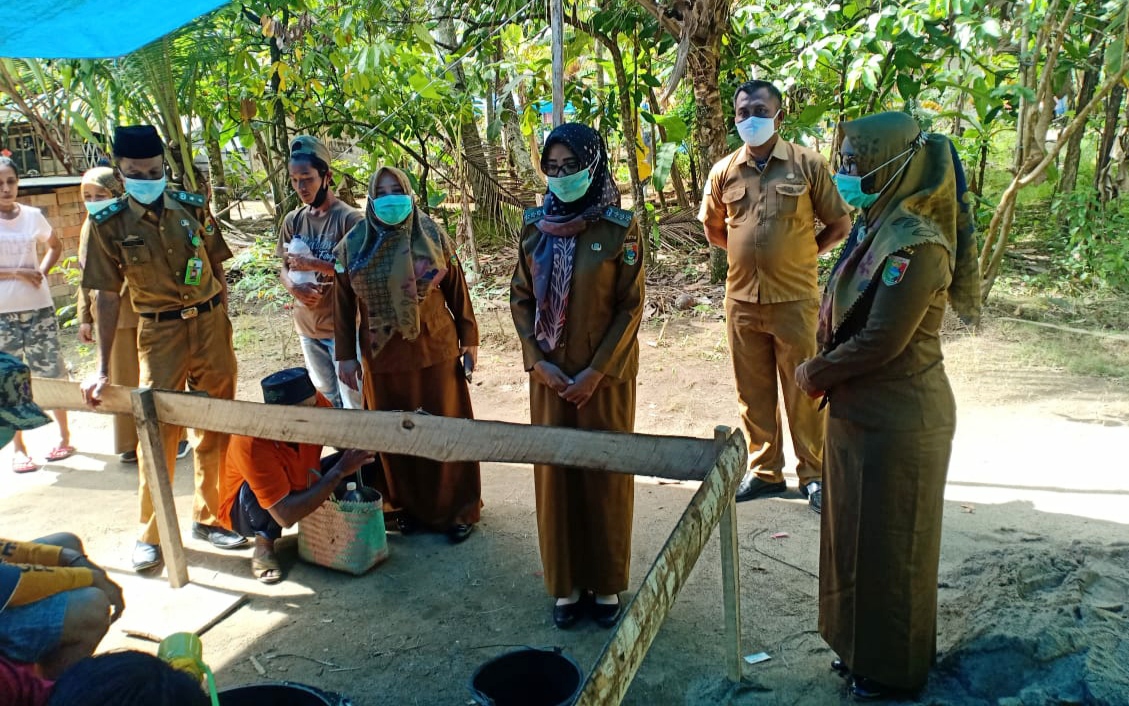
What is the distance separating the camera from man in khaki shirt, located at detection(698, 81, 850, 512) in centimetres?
402

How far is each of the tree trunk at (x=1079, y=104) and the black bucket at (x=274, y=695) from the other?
25.3ft

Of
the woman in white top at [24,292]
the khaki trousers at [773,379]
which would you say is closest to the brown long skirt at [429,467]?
the khaki trousers at [773,379]

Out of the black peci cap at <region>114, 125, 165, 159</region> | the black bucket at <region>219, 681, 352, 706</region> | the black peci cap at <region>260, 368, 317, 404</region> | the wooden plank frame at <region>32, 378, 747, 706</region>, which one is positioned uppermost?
the black peci cap at <region>114, 125, 165, 159</region>

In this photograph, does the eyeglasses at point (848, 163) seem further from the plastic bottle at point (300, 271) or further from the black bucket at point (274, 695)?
the plastic bottle at point (300, 271)

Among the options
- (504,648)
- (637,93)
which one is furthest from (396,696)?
(637,93)

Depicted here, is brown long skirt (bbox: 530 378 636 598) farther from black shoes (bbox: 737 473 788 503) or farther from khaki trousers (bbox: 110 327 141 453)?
khaki trousers (bbox: 110 327 141 453)

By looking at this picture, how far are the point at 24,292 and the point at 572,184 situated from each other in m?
3.87

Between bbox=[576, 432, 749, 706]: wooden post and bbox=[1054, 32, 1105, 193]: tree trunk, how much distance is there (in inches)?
264

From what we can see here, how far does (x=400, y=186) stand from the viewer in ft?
12.1

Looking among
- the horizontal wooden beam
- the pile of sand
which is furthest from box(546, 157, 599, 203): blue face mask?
the pile of sand

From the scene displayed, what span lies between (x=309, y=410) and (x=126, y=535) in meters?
1.86

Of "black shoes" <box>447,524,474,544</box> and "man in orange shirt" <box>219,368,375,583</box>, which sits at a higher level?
"man in orange shirt" <box>219,368,375,583</box>

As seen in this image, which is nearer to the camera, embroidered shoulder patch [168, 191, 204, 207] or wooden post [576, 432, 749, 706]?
wooden post [576, 432, 749, 706]

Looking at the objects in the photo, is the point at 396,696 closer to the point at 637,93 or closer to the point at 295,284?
the point at 295,284
